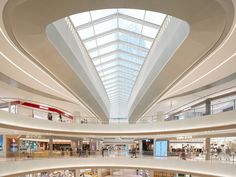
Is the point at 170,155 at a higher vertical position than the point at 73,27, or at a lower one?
lower

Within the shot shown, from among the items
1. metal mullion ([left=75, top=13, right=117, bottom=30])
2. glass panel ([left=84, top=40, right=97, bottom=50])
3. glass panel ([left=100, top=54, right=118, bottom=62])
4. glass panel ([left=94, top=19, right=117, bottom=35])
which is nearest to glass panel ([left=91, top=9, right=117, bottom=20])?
metal mullion ([left=75, top=13, right=117, bottom=30])

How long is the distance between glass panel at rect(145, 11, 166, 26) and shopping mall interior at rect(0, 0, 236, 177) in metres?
0.05

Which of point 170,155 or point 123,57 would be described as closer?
point 123,57

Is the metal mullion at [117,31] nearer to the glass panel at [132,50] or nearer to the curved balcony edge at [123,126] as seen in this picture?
the glass panel at [132,50]

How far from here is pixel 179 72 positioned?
12867 mm

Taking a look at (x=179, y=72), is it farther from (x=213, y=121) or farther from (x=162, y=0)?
(x=162, y=0)

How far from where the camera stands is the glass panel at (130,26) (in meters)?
13.1

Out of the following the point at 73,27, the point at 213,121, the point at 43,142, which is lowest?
the point at 43,142

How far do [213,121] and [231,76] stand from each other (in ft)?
9.01

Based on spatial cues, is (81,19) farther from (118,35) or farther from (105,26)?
(118,35)

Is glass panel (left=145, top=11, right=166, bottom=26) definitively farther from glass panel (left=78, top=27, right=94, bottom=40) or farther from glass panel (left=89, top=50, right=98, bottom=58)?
glass panel (left=89, top=50, right=98, bottom=58)

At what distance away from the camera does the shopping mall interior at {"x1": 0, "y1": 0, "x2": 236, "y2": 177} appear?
716 cm

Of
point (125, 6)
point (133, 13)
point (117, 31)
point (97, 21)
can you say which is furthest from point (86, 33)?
point (125, 6)

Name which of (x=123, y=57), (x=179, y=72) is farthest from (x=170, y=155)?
(x=179, y=72)
